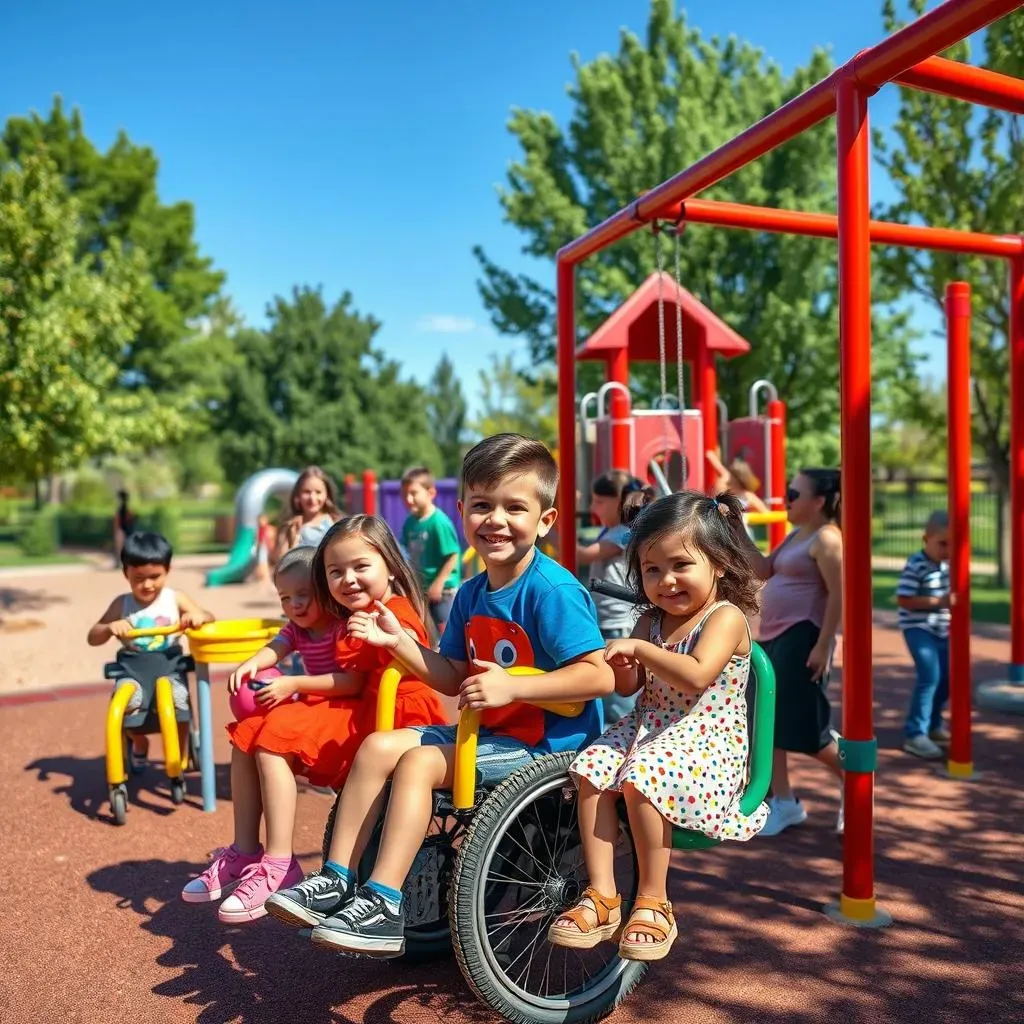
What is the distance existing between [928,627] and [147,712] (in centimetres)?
456

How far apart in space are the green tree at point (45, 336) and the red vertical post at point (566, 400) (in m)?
8.76

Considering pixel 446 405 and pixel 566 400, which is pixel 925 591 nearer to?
pixel 566 400

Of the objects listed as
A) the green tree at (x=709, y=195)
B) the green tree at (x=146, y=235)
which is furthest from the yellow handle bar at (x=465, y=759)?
the green tree at (x=146, y=235)

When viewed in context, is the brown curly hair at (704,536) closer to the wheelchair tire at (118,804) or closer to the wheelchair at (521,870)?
the wheelchair at (521,870)

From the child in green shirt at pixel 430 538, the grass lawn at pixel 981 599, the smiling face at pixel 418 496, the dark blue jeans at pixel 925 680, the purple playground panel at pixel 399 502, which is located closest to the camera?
the dark blue jeans at pixel 925 680

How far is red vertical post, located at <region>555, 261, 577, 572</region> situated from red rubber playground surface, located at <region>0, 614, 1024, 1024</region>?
1914 mm

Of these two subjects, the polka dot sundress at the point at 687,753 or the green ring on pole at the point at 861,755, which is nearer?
the polka dot sundress at the point at 687,753

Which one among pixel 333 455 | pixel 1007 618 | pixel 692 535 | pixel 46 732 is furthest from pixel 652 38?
pixel 692 535

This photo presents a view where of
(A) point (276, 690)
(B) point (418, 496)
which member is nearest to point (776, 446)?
(B) point (418, 496)

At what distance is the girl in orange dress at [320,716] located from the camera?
3143 millimetres

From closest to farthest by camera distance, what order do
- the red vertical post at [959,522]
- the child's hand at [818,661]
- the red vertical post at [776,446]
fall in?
1. the child's hand at [818,661]
2. the red vertical post at [959,522]
3. the red vertical post at [776,446]

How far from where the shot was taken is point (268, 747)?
316cm

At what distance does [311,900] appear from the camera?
8.59 ft

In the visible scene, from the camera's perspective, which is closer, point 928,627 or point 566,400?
point 566,400
